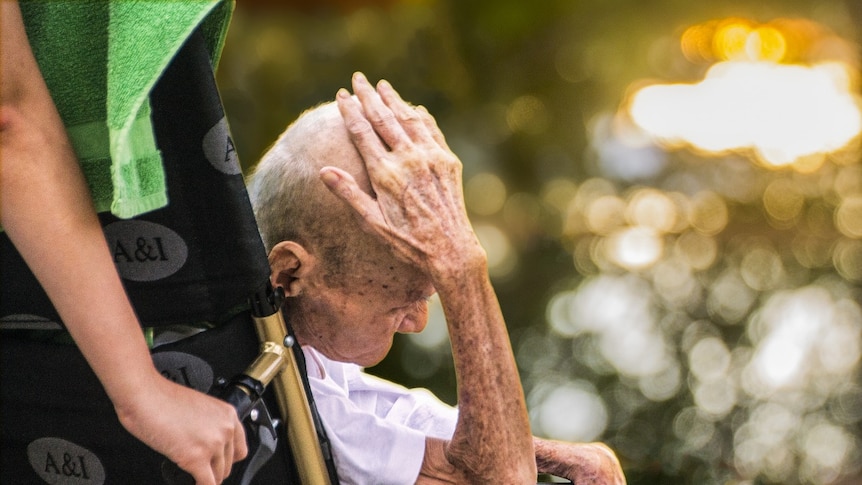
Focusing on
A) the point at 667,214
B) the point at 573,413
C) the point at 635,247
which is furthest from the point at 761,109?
the point at 573,413

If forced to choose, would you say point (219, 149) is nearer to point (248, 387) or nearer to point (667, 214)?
point (248, 387)

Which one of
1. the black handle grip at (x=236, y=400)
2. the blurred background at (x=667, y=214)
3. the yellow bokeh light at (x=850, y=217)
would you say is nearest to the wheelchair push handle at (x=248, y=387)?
the black handle grip at (x=236, y=400)

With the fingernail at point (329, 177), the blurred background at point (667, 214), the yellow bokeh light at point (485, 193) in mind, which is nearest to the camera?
the fingernail at point (329, 177)

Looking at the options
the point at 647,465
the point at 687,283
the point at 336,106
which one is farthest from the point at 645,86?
the point at 336,106

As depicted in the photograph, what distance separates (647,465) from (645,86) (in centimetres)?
162

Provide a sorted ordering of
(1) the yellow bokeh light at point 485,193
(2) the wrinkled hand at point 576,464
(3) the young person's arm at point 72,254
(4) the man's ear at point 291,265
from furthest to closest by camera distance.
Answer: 1. (1) the yellow bokeh light at point 485,193
2. (2) the wrinkled hand at point 576,464
3. (4) the man's ear at point 291,265
4. (3) the young person's arm at point 72,254

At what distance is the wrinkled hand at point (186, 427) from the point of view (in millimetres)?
1067

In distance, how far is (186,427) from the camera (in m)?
1.08

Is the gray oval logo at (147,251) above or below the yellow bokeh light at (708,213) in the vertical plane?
above

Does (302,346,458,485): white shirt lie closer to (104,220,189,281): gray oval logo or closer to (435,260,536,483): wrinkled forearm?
(435,260,536,483): wrinkled forearm

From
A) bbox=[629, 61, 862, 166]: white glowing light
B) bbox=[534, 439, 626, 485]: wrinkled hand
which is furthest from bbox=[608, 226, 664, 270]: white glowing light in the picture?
bbox=[534, 439, 626, 485]: wrinkled hand

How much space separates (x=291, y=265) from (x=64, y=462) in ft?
1.37

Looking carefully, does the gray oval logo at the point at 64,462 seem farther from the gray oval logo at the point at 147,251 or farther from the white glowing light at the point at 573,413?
the white glowing light at the point at 573,413

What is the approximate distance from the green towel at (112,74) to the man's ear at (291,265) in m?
0.40
